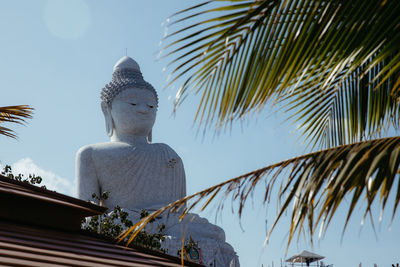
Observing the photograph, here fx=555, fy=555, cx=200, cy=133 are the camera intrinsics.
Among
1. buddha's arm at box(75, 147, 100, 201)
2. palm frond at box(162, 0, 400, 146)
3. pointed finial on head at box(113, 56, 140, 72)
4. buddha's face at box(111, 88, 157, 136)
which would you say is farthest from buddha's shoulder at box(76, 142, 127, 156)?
palm frond at box(162, 0, 400, 146)

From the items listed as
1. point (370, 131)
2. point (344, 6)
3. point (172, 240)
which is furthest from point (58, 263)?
point (172, 240)

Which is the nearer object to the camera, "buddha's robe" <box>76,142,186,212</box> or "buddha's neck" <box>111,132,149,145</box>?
"buddha's robe" <box>76,142,186,212</box>

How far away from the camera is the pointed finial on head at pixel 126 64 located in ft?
64.2

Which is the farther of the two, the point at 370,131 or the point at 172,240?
the point at 172,240

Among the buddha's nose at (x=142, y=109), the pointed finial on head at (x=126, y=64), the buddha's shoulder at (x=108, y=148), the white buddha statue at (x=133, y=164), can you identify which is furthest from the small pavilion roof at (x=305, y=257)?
the pointed finial on head at (x=126, y=64)

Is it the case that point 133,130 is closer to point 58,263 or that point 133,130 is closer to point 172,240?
point 172,240

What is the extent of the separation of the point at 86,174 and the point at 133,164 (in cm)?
149

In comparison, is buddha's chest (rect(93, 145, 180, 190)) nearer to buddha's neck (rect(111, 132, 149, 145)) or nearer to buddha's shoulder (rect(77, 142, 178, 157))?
buddha's shoulder (rect(77, 142, 178, 157))

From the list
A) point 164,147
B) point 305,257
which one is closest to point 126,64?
point 164,147

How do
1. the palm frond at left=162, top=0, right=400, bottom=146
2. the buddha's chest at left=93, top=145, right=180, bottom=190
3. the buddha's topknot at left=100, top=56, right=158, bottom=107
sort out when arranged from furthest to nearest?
the buddha's topknot at left=100, top=56, right=158, bottom=107, the buddha's chest at left=93, top=145, right=180, bottom=190, the palm frond at left=162, top=0, right=400, bottom=146

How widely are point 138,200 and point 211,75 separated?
14.8m

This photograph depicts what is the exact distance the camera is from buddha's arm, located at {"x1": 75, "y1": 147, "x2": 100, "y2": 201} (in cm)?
1698

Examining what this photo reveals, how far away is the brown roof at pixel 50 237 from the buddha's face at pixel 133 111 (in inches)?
509

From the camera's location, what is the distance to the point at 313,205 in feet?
7.92
